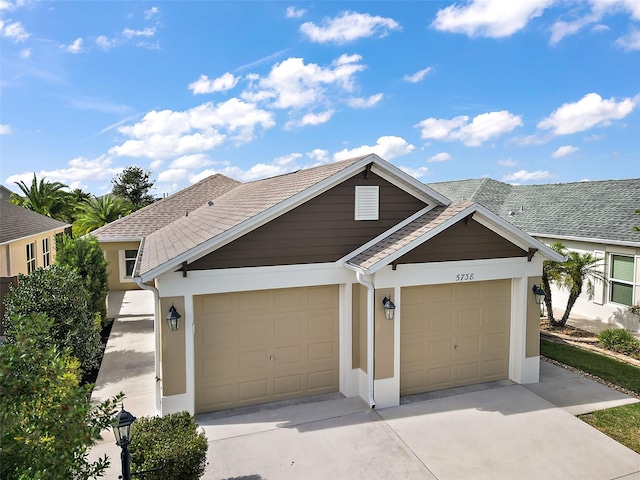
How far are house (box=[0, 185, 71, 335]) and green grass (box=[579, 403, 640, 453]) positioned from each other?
16793 millimetres

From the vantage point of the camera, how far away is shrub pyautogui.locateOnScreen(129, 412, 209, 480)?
5.55 metres

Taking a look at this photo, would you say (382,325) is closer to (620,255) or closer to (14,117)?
(14,117)

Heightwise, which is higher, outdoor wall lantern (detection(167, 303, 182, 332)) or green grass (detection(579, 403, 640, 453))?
outdoor wall lantern (detection(167, 303, 182, 332))

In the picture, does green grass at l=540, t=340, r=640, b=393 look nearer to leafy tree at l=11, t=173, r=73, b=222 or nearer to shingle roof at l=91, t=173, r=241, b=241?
shingle roof at l=91, t=173, r=241, b=241

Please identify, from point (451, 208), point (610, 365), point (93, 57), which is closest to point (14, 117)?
point (93, 57)

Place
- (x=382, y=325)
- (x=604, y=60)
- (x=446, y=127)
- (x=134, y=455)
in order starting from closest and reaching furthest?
(x=134, y=455)
(x=382, y=325)
(x=604, y=60)
(x=446, y=127)

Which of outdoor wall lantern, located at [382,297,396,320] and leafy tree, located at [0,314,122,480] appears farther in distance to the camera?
outdoor wall lantern, located at [382,297,396,320]

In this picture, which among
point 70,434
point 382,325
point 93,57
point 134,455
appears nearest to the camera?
point 70,434

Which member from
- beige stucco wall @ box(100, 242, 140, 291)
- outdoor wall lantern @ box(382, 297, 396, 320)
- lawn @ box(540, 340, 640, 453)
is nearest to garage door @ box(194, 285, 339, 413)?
outdoor wall lantern @ box(382, 297, 396, 320)

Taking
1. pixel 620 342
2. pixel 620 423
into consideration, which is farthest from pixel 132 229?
pixel 620 342

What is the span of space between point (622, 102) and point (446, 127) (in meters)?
7.43

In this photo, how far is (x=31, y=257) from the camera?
21.6 meters

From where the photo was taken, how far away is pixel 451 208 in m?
9.48

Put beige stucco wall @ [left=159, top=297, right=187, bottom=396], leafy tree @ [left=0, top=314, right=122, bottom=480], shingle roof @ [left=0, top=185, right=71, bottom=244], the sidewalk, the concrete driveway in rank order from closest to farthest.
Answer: leafy tree @ [left=0, top=314, right=122, bottom=480]
the concrete driveway
the sidewalk
beige stucco wall @ [left=159, top=297, right=187, bottom=396]
shingle roof @ [left=0, top=185, right=71, bottom=244]
